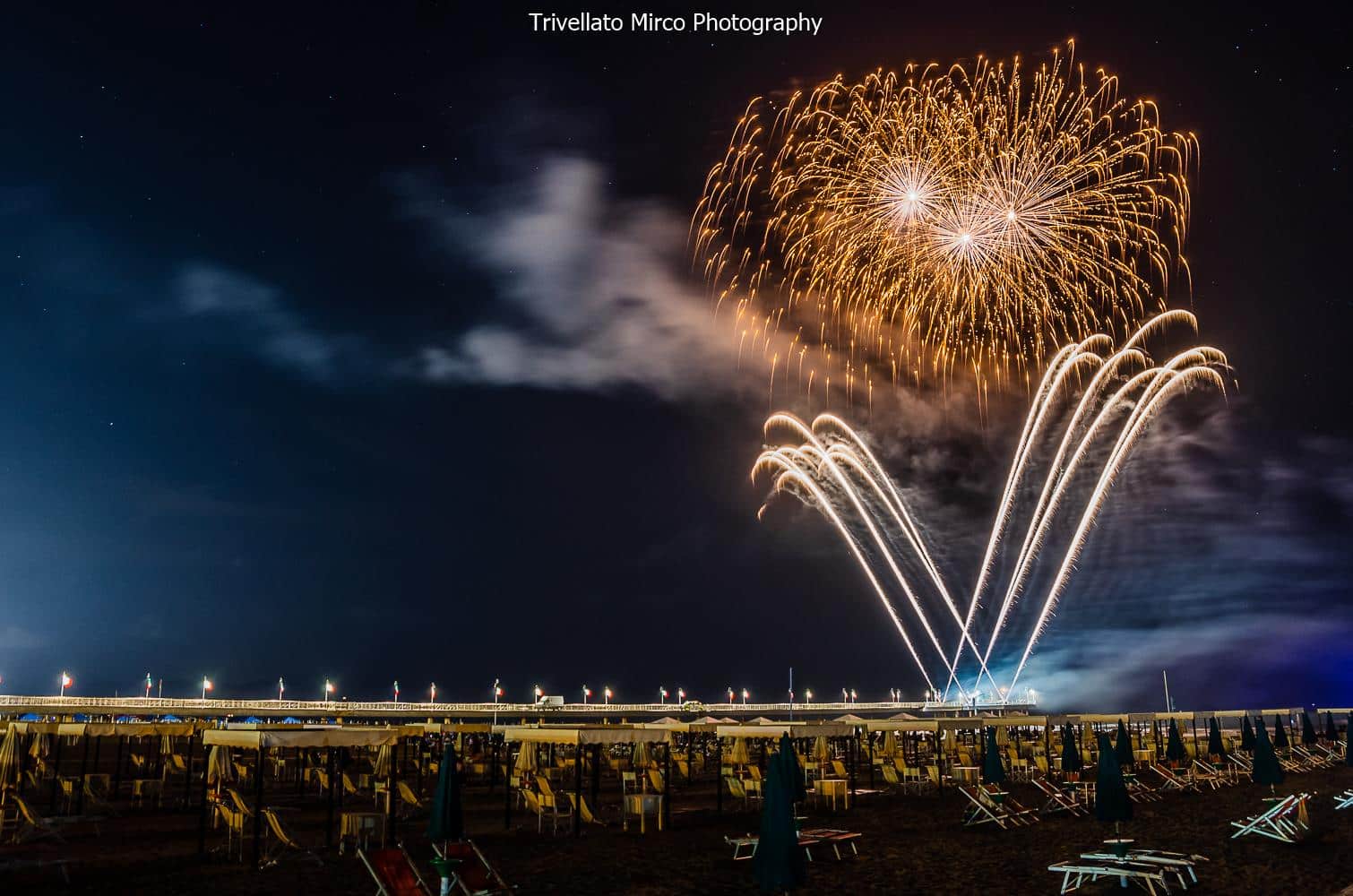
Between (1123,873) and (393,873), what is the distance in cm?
1039

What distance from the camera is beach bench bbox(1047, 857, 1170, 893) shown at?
14.8 metres

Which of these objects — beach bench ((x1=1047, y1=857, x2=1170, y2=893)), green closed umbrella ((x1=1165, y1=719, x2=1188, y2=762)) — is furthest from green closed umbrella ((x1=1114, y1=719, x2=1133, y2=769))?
beach bench ((x1=1047, y1=857, x2=1170, y2=893))

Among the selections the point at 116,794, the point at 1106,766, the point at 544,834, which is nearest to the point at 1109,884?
the point at 1106,766

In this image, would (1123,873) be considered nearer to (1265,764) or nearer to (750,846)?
(750,846)

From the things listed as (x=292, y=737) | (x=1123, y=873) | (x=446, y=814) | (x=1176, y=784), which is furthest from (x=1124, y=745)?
(x=292, y=737)

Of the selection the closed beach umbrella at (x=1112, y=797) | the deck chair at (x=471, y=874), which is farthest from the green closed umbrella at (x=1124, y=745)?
the deck chair at (x=471, y=874)

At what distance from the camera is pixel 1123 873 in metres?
14.7

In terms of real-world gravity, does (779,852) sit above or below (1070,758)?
above

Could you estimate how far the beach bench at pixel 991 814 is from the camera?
24156 millimetres

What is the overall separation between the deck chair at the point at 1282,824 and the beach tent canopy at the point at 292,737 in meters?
17.9

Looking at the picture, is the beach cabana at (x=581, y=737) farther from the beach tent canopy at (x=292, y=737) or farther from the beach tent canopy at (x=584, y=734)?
the beach tent canopy at (x=292, y=737)

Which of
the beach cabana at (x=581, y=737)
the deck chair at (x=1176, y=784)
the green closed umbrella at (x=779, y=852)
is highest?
the beach cabana at (x=581, y=737)

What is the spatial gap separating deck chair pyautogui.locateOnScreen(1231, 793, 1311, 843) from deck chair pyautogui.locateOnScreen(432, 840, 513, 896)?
51.3ft

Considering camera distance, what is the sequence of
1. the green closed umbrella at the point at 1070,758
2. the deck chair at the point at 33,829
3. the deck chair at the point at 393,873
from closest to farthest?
1. the deck chair at the point at 393,873
2. the deck chair at the point at 33,829
3. the green closed umbrella at the point at 1070,758
